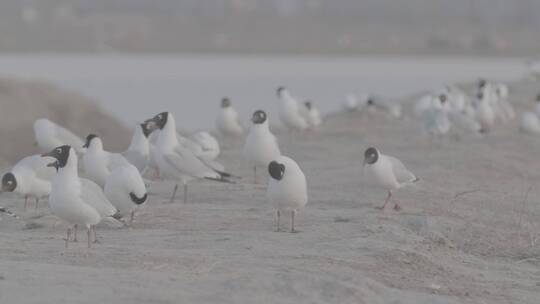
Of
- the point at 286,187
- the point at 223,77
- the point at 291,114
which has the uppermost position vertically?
the point at 223,77

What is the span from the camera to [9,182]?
11727mm

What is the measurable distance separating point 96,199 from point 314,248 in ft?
5.43

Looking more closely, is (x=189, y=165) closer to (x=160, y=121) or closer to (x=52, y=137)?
(x=160, y=121)

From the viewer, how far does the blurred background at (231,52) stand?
34.0 m

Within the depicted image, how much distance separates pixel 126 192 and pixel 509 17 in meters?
87.6

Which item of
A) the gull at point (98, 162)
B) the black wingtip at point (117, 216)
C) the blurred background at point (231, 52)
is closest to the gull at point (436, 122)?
the blurred background at point (231, 52)

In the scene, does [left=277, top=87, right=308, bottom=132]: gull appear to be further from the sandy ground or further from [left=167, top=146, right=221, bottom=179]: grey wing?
[left=167, top=146, right=221, bottom=179]: grey wing

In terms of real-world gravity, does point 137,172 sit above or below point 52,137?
below

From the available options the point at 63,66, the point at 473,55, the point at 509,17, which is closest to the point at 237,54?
the point at 473,55

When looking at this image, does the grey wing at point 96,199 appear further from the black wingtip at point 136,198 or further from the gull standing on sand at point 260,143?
the gull standing on sand at point 260,143

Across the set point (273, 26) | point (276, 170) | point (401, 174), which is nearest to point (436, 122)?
point (401, 174)

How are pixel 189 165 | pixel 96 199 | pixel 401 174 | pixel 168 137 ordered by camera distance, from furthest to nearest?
pixel 168 137 < pixel 189 165 < pixel 401 174 < pixel 96 199

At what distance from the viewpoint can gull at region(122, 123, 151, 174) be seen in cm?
1277

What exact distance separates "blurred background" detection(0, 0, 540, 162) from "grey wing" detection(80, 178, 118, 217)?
1348 centimetres
